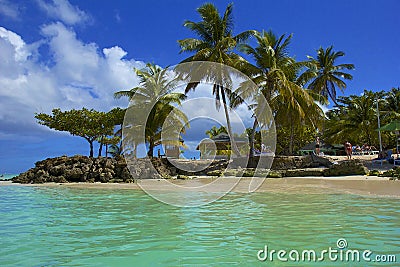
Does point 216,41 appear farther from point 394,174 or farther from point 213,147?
point 394,174

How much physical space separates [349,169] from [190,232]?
13599 mm

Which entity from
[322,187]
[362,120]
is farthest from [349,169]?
[362,120]

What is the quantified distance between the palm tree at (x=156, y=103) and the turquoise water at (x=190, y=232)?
627 inches

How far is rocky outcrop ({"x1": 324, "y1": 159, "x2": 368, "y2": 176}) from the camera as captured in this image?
16.2 meters

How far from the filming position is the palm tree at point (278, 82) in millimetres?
20516

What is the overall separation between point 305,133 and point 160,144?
62.9 feet

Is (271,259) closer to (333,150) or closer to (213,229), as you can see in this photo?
(213,229)

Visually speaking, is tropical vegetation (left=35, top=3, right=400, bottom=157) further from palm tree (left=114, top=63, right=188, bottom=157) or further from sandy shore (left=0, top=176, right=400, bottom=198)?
sandy shore (left=0, top=176, right=400, bottom=198)

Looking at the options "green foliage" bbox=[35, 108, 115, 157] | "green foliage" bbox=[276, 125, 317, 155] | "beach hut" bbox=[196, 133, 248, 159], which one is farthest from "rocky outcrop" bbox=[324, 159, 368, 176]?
"green foliage" bbox=[276, 125, 317, 155]

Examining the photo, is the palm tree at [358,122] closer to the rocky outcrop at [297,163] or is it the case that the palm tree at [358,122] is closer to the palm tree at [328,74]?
the palm tree at [328,74]

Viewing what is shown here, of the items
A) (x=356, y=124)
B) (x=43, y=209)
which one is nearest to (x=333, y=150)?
(x=356, y=124)

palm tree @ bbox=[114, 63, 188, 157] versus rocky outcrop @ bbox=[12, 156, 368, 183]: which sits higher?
palm tree @ bbox=[114, 63, 188, 157]

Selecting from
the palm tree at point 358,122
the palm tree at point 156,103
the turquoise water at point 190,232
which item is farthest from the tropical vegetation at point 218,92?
the turquoise water at point 190,232

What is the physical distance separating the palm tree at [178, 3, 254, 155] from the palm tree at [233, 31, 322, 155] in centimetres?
102
